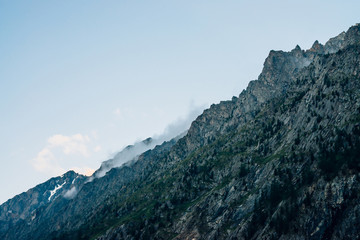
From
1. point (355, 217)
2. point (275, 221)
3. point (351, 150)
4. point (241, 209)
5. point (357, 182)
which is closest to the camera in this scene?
point (355, 217)

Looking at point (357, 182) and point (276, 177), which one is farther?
point (276, 177)

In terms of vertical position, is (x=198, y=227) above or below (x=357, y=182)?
above

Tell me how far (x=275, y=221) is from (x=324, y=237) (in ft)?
75.4

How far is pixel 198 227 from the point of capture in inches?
7279

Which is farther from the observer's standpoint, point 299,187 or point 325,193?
point 299,187

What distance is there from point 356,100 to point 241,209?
339ft

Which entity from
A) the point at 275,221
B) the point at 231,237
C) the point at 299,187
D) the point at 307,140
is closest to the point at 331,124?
the point at 307,140

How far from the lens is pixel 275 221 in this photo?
14112 centimetres

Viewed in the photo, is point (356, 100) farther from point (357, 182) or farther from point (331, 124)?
point (357, 182)

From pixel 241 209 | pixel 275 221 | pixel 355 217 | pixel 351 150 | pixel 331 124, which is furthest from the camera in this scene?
pixel 331 124

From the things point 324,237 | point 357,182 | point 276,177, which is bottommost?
point 324,237

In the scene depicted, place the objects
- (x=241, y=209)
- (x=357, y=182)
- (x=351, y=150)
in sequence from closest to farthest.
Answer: (x=357, y=182) → (x=351, y=150) → (x=241, y=209)

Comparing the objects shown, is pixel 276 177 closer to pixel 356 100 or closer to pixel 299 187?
pixel 299 187

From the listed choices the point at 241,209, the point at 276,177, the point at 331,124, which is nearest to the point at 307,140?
the point at 331,124
